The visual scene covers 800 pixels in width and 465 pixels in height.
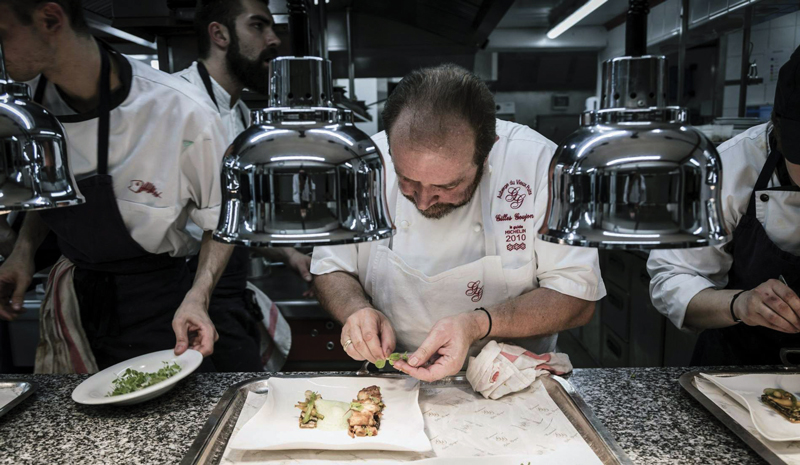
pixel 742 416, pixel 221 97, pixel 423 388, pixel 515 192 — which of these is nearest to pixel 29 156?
pixel 423 388

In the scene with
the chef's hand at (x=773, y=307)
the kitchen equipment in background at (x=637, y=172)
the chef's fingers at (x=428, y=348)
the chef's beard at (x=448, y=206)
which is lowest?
the chef's fingers at (x=428, y=348)

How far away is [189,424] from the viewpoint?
132cm

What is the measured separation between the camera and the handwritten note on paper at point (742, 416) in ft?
3.77

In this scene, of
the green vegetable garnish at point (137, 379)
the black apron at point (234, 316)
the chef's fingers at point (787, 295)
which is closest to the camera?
the green vegetable garnish at point (137, 379)

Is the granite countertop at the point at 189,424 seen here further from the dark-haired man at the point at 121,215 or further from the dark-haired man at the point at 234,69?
the dark-haired man at the point at 234,69

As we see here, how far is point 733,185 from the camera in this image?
1.81 metres

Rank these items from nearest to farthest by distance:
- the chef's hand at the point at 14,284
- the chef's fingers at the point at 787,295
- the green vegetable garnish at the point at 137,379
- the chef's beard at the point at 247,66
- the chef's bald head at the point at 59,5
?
Result: the chef's bald head at the point at 59,5 → the green vegetable garnish at the point at 137,379 → the chef's fingers at the point at 787,295 → the chef's hand at the point at 14,284 → the chef's beard at the point at 247,66

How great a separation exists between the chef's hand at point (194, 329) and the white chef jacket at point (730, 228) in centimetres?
146

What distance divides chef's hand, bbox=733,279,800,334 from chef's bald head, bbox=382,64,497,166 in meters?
0.85

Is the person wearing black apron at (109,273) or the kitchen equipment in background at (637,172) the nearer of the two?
the kitchen equipment in background at (637,172)

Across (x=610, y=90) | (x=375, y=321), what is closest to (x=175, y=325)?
(x=375, y=321)

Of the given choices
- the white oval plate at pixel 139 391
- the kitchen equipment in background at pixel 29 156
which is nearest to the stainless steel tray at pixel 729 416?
the white oval plate at pixel 139 391

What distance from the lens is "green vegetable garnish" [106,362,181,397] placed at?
141 cm

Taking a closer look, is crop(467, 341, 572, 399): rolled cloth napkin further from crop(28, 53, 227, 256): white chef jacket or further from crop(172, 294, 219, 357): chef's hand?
crop(28, 53, 227, 256): white chef jacket
